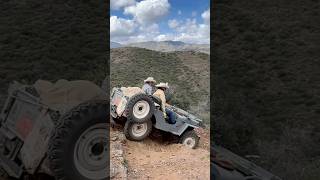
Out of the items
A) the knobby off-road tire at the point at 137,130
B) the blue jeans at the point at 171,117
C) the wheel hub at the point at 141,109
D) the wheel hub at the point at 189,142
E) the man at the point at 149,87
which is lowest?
the wheel hub at the point at 189,142

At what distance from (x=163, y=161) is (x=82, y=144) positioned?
3172mm

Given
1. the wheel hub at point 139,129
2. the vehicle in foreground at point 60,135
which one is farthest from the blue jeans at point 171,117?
the vehicle in foreground at point 60,135

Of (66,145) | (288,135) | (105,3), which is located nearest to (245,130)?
(288,135)

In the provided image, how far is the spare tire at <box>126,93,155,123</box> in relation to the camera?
31.9ft

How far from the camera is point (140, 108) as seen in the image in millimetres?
9961

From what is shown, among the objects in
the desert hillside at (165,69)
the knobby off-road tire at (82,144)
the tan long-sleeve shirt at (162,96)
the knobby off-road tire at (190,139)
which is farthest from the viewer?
the desert hillside at (165,69)

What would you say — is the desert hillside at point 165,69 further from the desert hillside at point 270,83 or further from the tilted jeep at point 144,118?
the tilted jeep at point 144,118

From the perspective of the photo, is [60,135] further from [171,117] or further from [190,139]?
[190,139]

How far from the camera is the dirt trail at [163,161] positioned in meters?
7.57

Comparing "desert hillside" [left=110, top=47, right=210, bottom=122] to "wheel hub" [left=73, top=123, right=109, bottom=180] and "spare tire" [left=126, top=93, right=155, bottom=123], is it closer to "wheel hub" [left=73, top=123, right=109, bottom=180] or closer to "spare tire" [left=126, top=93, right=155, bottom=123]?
"spare tire" [left=126, top=93, right=155, bottom=123]

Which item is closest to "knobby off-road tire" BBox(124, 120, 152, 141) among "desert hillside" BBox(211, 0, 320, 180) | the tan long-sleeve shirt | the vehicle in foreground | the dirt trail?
the dirt trail

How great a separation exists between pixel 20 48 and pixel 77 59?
155 inches

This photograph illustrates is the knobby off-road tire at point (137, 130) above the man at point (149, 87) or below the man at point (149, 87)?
below

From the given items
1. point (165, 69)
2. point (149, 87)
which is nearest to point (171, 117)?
point (149, 87)
